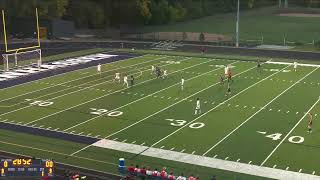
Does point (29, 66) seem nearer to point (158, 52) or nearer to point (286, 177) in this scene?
point (158, 52)

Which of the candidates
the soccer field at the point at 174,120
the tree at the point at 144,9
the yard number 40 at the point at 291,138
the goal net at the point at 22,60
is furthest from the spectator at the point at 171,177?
the tree at the point at 144,9

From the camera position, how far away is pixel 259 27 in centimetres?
9100

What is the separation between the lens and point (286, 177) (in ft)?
66.4

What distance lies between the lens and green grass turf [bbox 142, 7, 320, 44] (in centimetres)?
7602

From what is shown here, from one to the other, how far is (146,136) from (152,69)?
18307 millimetres

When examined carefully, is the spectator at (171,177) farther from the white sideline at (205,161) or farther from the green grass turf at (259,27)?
the green grass turf at (259,27)

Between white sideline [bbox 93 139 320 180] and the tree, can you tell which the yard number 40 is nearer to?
white sideline [bbox 93 139 320 180]

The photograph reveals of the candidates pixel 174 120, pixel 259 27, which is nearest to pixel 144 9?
pixel 259 27

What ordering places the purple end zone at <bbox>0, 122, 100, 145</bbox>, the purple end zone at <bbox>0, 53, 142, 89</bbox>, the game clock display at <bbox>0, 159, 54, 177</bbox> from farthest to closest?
the purple end zone at <bbox>0, 53, 142, 89</bbox> → the purple end zone at <bbox>0, 122, 100, 145</bbox> → the game clock display at <bbox>0, 159, 54, 177</bbox>

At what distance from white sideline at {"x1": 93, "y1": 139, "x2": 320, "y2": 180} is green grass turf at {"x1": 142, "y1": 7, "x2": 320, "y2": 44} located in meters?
47.9

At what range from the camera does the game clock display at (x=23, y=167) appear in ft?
60.3

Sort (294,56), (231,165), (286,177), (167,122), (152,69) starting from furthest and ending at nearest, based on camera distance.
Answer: (294,56) → (152,69) → (167,122) → (231,165) → (286,177)

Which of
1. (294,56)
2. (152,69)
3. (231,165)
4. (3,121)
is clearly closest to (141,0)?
(294,56)

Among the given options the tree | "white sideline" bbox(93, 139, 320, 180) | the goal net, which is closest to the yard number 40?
"white sideline" bbox(93, 139, 320, 180)
